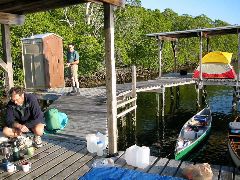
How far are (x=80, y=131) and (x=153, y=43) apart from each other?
107 ft

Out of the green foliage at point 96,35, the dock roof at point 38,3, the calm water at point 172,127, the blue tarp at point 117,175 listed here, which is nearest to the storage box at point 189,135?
the calm water at point 172,127

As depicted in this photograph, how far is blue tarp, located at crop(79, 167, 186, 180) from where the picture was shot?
588cm

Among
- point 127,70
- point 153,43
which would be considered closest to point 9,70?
point 127,70

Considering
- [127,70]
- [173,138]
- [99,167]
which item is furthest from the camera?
[127,70]

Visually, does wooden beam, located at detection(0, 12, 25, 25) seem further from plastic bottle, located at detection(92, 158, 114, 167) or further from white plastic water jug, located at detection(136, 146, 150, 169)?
white plastic water jug, located at detection(136, 146, 150, 169)

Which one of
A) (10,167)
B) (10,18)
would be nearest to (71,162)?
(10,167)

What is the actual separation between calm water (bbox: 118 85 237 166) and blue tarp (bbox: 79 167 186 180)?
28.0 ft

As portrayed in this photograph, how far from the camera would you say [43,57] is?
2102 cm

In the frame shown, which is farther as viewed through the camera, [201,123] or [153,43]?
[153,43]

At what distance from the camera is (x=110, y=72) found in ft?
23.1

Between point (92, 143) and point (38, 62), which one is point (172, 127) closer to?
point (38, 62)

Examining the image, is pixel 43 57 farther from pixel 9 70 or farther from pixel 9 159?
pixel 9 159

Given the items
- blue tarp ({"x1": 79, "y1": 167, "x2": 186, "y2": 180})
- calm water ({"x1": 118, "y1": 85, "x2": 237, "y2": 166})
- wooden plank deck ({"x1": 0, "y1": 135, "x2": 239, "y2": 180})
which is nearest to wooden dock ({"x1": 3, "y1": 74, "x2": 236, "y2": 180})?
wooden plank deck ({"x1": 0, "y1": 135, "x2": 239, "y2": 180})

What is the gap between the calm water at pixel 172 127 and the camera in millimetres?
15180
